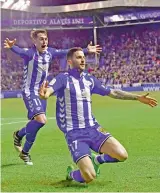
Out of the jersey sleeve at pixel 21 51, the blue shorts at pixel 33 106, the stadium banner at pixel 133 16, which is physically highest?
the stadium banner at pixel 133 16

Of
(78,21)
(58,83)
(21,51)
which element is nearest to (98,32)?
(78,21)

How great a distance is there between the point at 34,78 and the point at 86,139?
3128mm

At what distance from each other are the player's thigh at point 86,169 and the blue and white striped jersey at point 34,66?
10.7 feet

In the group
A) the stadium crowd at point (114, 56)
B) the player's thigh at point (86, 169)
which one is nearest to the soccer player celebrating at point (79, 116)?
the player's thigh at point (86, 169)

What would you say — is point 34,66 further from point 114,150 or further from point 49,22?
point 49,22

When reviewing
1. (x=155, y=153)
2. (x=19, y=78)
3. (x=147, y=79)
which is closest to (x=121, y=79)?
(x=147, y=79)

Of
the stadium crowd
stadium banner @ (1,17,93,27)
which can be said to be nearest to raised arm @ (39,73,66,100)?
the stadium crowd

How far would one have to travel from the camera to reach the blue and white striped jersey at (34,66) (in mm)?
10406

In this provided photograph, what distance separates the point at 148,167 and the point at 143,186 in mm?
1666

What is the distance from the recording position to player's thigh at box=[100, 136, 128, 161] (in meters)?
7.77

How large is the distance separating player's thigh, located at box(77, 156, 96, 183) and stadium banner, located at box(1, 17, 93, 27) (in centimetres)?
3923

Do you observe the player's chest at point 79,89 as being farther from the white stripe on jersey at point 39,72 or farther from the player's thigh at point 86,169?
the white stripe on jersey at point 39,72

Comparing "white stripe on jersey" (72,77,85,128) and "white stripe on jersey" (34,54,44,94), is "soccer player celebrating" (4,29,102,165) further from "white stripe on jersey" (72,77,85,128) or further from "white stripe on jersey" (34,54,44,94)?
"white stripe on jersey" (72,77,85,128)

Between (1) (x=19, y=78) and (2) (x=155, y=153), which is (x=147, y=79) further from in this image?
(2) (x=155, y=153)
